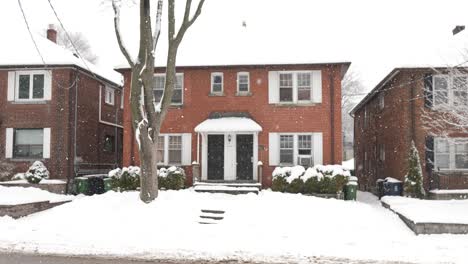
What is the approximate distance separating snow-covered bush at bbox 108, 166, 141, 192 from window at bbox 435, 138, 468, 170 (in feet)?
41.6

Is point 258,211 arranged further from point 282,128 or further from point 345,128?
point 345,128

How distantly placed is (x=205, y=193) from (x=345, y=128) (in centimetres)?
5909

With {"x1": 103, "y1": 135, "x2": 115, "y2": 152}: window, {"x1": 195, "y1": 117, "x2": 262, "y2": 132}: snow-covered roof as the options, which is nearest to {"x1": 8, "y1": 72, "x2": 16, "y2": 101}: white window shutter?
{"x1": 103, "y1": 135, "x2": 115, "y2": 152}: window

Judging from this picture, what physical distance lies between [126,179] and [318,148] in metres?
8.23

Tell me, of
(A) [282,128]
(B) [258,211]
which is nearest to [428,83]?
(A) [282,128]

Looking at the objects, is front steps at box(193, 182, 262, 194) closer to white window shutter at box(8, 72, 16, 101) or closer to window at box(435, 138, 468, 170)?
window at box(435, 138, 468, 170)

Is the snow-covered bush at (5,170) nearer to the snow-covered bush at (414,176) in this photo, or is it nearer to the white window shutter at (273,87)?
the white window shutter at (273,87)

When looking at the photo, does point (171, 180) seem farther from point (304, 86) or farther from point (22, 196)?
point (304, 86)

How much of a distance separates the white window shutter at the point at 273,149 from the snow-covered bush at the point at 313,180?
1.87 metres

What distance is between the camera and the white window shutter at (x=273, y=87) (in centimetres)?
2150

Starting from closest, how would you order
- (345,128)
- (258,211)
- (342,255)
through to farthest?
(342,255) → (258,211) → (345,128)

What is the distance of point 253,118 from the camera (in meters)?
21.5

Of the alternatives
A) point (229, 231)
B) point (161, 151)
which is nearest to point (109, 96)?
point (161, 151)

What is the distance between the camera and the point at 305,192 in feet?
62.7
